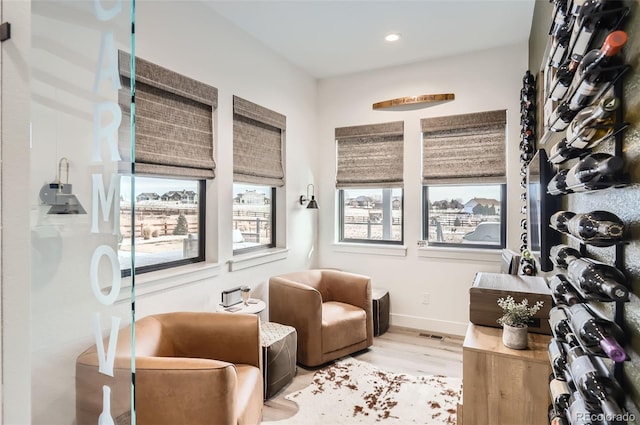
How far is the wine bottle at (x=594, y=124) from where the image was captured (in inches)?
31.5

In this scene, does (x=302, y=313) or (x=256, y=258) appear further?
(x=256, y=258)

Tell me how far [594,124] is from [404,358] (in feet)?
9.08

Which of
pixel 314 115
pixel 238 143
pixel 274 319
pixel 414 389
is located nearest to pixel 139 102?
pixel 238 143

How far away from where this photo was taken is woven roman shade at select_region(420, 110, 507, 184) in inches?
139

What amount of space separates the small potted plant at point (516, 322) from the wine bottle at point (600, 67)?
1102 millimetres

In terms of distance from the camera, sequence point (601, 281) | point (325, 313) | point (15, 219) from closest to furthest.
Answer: point (601, 281) → point (15, 219) → point (325, 313)

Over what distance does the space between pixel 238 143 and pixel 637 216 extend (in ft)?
9.55

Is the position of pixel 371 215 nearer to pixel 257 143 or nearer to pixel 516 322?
pixel 257 143

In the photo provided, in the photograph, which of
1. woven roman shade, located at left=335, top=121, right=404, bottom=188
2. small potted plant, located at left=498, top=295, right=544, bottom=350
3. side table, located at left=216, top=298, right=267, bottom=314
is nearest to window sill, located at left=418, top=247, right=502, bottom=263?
woven roman shade, located at left=335, top=121, right=404, bottom=188

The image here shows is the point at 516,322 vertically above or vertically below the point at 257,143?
below

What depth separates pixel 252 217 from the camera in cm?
357

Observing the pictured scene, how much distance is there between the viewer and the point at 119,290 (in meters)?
0.94

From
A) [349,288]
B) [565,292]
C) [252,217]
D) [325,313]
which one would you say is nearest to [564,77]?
[565,292]

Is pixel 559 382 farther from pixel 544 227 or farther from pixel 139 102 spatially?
pixel 139 102
